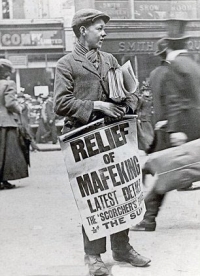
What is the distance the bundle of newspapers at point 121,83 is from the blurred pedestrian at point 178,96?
2.49ft

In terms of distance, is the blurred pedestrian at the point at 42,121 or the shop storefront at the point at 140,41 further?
the blurred pedestrian at the point at 42,121

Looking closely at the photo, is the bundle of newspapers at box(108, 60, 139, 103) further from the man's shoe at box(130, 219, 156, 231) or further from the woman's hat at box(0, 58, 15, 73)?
the woman's hat at box(0, 58, 15, 73)

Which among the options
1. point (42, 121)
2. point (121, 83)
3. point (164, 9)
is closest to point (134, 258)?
point (121, 83)

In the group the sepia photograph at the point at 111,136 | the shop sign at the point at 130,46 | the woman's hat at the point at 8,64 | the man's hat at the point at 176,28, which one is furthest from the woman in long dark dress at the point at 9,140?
the man's hat at the point at 176,28

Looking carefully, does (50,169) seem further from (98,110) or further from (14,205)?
(98,110)

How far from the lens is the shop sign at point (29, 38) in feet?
11.8

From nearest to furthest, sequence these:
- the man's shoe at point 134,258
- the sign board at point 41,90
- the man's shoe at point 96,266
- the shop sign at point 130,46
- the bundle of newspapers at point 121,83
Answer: the bundle of newspapers at point 121,83, the man's shoe at point 96,266, the man's shoe at point 134,258, the shop sign at point 130,46, the sign board at point 41,90

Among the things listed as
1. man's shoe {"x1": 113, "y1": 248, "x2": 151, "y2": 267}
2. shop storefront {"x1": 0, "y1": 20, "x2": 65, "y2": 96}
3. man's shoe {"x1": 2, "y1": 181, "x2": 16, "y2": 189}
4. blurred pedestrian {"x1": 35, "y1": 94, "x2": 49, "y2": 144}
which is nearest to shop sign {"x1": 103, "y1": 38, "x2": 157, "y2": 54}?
shop storefront {"x1": 0, "y1": 20, "x2": 65, "y2": 96}

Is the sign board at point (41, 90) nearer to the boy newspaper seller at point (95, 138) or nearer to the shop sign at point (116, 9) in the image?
the shop sign at point (116, 9)

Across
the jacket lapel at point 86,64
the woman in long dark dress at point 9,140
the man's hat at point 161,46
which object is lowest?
the woman in long dark dress at point 9,140

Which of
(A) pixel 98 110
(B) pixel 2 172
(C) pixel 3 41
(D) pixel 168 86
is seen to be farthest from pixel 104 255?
(B) pixel 2 172

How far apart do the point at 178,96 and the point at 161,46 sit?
12.1 inches

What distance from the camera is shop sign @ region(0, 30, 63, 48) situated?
359cm

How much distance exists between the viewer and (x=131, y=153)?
300cm
